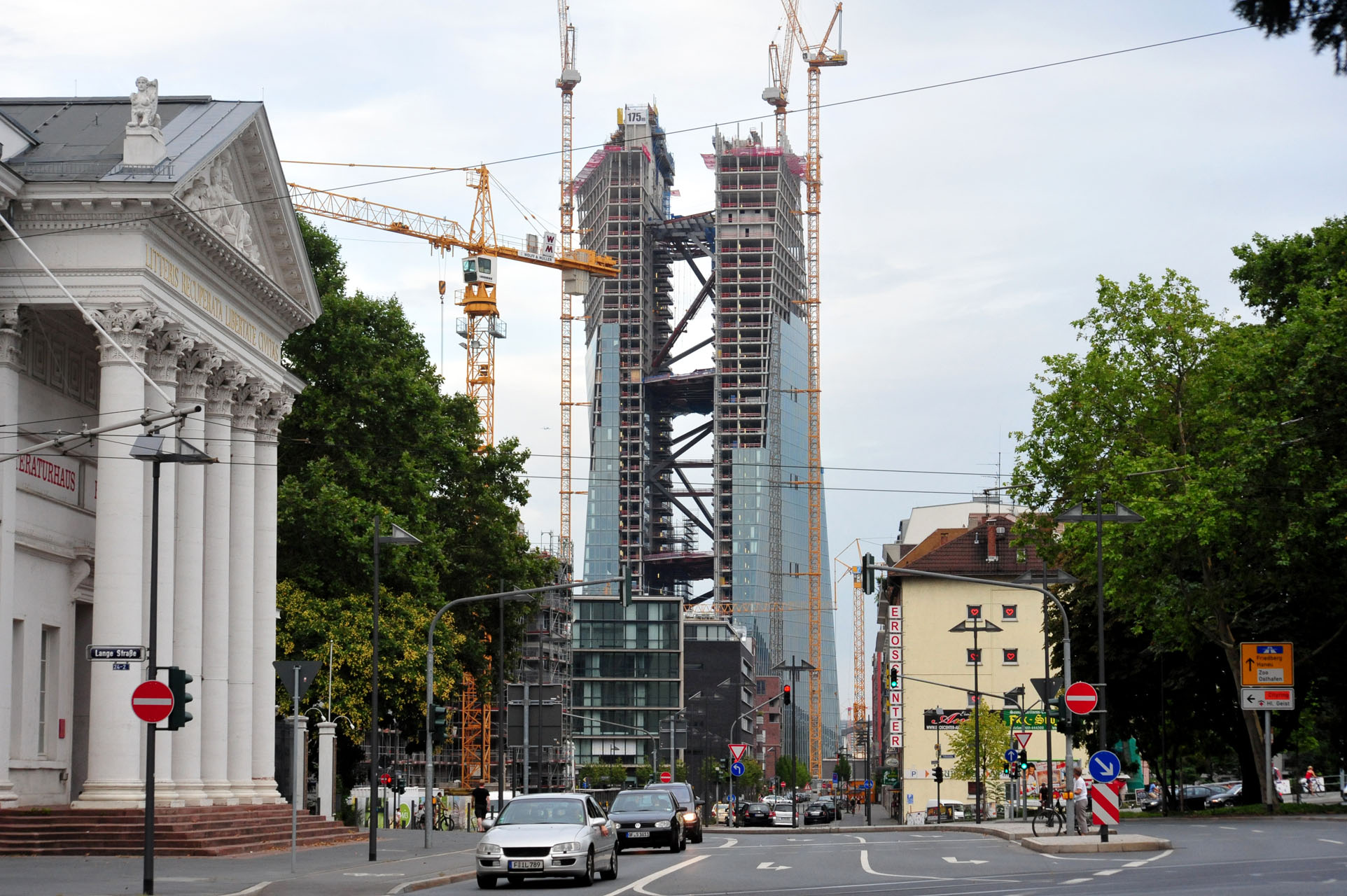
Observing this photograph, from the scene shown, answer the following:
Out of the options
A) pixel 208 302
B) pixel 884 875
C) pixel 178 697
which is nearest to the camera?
pixel 178 697

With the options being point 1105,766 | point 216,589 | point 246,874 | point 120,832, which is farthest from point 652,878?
point 216,589

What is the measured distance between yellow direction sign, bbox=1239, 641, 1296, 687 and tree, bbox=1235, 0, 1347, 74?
43.1 metres

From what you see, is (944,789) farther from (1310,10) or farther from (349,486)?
(1310,10)

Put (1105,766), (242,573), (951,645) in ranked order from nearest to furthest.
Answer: (1105,766) < (242,573) < (951,645)

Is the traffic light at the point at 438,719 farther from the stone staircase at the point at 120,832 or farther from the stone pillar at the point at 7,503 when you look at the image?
the stone pillar at the point at 7,503

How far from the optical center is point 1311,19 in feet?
29.2

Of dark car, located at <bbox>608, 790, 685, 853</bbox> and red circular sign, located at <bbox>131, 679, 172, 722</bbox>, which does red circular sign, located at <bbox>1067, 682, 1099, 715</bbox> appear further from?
red circular sign, located at <bbox>131, 679, 172, 722</bbox>

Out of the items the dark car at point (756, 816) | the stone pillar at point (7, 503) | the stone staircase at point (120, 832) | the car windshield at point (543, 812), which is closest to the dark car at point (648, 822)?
the stone staircase at point (120, 832)

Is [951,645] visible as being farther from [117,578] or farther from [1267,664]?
[117,578]

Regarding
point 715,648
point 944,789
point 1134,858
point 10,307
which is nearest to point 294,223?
point 10,307

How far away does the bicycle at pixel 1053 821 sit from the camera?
42.4 m

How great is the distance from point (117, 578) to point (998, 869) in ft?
54.4

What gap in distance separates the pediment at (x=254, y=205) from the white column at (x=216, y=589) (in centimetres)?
325

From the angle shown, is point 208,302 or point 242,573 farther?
point 242,573
